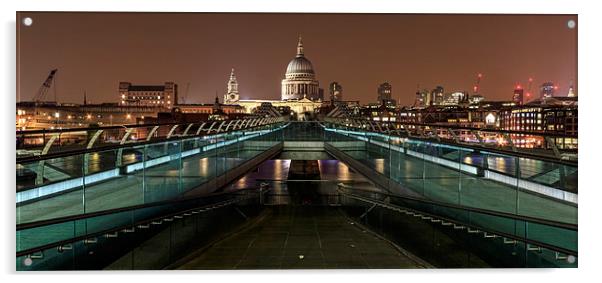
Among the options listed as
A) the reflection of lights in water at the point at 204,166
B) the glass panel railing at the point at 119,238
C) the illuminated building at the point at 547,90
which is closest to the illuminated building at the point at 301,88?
the illuminated building at the point at 547,90

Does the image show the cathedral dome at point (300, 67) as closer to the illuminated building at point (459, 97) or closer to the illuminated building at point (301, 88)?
the illuminated building at point (301, 88)

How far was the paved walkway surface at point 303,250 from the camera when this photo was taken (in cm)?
525

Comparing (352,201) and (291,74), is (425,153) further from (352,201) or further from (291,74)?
(291,74)

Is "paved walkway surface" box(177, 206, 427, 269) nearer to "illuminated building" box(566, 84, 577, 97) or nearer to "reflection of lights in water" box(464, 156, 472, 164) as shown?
"reflection of lights in water" box(464, 156, 472, 164)

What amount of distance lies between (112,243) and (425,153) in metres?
3.57

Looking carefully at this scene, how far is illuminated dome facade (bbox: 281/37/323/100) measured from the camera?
4053 inches

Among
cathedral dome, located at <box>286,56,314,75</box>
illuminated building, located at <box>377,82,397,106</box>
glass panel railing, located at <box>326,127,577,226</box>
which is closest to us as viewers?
glass panel railing, located at <box>326,127,577,226</box>

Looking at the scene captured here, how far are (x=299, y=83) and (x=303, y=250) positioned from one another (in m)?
98.2

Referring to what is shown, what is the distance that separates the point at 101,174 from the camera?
4.43 metres

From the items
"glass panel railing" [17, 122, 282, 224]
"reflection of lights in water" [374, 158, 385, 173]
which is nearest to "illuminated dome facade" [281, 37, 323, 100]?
"reflection of lights in water" [374, 158, 385, 173]

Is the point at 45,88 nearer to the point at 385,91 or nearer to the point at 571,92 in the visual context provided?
the point at 571,92

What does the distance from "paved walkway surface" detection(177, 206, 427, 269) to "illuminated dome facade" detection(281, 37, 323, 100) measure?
3785 inches

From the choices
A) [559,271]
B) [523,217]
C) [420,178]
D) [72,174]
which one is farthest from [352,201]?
[72,174]

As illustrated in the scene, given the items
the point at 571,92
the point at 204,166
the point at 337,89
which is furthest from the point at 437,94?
the point at 204,166
